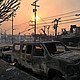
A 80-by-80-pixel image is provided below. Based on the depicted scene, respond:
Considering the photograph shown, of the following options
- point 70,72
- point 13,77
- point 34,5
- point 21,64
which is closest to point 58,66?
point 70,72

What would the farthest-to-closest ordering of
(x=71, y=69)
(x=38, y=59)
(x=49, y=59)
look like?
1. (x=38, y=59)
2. (x=49, y=59)
3. (x=71, y=69)

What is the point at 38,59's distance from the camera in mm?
9898

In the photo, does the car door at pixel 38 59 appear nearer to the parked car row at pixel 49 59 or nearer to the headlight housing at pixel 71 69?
the parked car row at pixel 49 59

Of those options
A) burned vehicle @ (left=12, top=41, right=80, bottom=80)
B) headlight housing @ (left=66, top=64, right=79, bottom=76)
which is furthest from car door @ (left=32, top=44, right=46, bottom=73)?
headlight housing @ (left=66, top=64, right=79, bottom=76)

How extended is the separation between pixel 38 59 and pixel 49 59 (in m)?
1.04

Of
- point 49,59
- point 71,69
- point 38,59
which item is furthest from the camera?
point 38,59

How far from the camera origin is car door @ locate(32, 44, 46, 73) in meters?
9.52

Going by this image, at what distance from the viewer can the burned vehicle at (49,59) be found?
312 inches

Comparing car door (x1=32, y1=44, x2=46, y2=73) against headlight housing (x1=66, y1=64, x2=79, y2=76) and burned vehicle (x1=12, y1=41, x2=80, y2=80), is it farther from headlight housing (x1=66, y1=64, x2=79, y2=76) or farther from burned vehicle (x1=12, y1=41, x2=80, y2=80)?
headlight housing (x1=66, y1=64, x2=79, y2=76)

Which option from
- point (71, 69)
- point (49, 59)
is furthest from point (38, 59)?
point (71, 69)

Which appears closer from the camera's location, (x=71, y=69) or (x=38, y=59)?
(x=71, y=69)

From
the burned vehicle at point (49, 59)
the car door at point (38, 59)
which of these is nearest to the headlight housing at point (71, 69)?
the burned vehicle at point (49, 59)

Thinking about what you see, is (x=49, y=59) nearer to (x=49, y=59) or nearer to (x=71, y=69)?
(x=49, y=59)

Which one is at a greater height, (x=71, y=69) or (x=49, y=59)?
(x=49, y=59)
